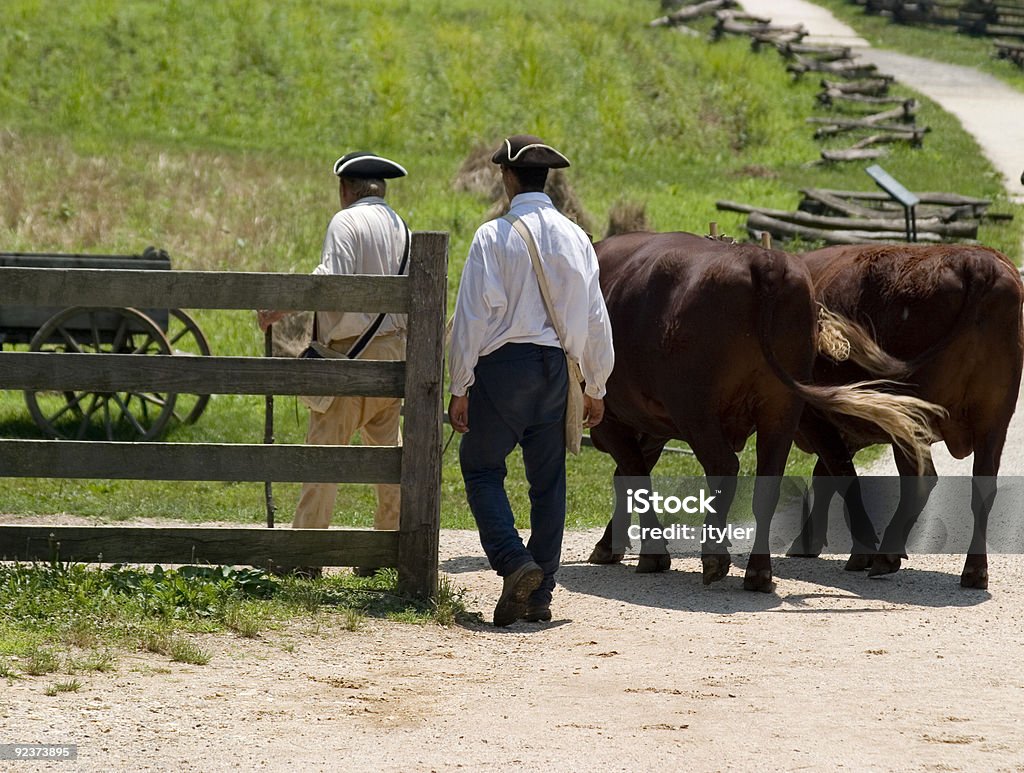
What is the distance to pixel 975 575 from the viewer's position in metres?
7.64

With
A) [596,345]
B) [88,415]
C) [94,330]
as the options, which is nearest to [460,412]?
[596,345]

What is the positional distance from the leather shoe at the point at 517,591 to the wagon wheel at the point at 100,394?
20.9 feet

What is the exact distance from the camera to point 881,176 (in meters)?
14.1

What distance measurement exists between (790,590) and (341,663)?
289 cm

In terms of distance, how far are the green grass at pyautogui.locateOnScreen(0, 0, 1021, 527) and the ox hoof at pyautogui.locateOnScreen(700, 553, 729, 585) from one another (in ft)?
18.3

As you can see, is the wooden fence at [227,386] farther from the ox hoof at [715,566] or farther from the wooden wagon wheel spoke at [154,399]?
the wooden wagon wheel spoke at [154,399]

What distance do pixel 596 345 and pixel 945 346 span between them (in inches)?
84.7

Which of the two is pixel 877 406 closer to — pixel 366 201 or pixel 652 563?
pixel 652 563

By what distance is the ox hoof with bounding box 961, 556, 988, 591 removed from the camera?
300 inches

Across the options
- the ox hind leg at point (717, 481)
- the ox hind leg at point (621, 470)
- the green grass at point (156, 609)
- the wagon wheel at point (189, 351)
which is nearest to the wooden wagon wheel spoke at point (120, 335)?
the wagon wheel at point (189, 351)

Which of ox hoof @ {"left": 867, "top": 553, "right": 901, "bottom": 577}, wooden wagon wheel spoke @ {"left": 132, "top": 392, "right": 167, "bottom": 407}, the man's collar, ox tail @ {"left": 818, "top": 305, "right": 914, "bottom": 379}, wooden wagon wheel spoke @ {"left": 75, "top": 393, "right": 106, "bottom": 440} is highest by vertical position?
the man's collar

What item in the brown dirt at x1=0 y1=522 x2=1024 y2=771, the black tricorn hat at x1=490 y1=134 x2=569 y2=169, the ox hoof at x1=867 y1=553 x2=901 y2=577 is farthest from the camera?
the ox hoof at x1=867 y1=553 x2=901 y2=577

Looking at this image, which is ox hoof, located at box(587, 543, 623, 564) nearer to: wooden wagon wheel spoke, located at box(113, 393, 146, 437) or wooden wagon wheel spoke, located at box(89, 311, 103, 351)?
wooden wagon wheel spoke, located at box(113, 393, 146, 437)

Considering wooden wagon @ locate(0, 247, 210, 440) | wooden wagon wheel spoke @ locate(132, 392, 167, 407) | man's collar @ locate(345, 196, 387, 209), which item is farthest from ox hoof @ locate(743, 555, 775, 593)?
wooden wagon wheel spoke @ locate(132, 392, 167, 407)
